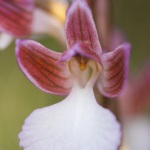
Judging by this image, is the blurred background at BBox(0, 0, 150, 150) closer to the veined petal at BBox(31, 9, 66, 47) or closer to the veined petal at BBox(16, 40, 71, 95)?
the veined petal at BBox(31, 9, 66, 47)

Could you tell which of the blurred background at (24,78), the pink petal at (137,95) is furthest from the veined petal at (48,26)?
the blurred background at (24,78)

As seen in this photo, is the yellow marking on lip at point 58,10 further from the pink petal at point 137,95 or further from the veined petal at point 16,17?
the pink petal at point 137,95

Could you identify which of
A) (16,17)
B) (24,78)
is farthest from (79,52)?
(24,78)

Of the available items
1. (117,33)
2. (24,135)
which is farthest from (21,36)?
(117,33)

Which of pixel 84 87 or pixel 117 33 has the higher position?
pixel 84 87

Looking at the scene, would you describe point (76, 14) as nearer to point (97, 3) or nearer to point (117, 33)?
point (97, 3)

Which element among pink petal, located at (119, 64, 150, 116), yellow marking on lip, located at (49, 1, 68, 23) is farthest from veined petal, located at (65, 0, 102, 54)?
pink petal, located at (119, 64, 150, 116)
